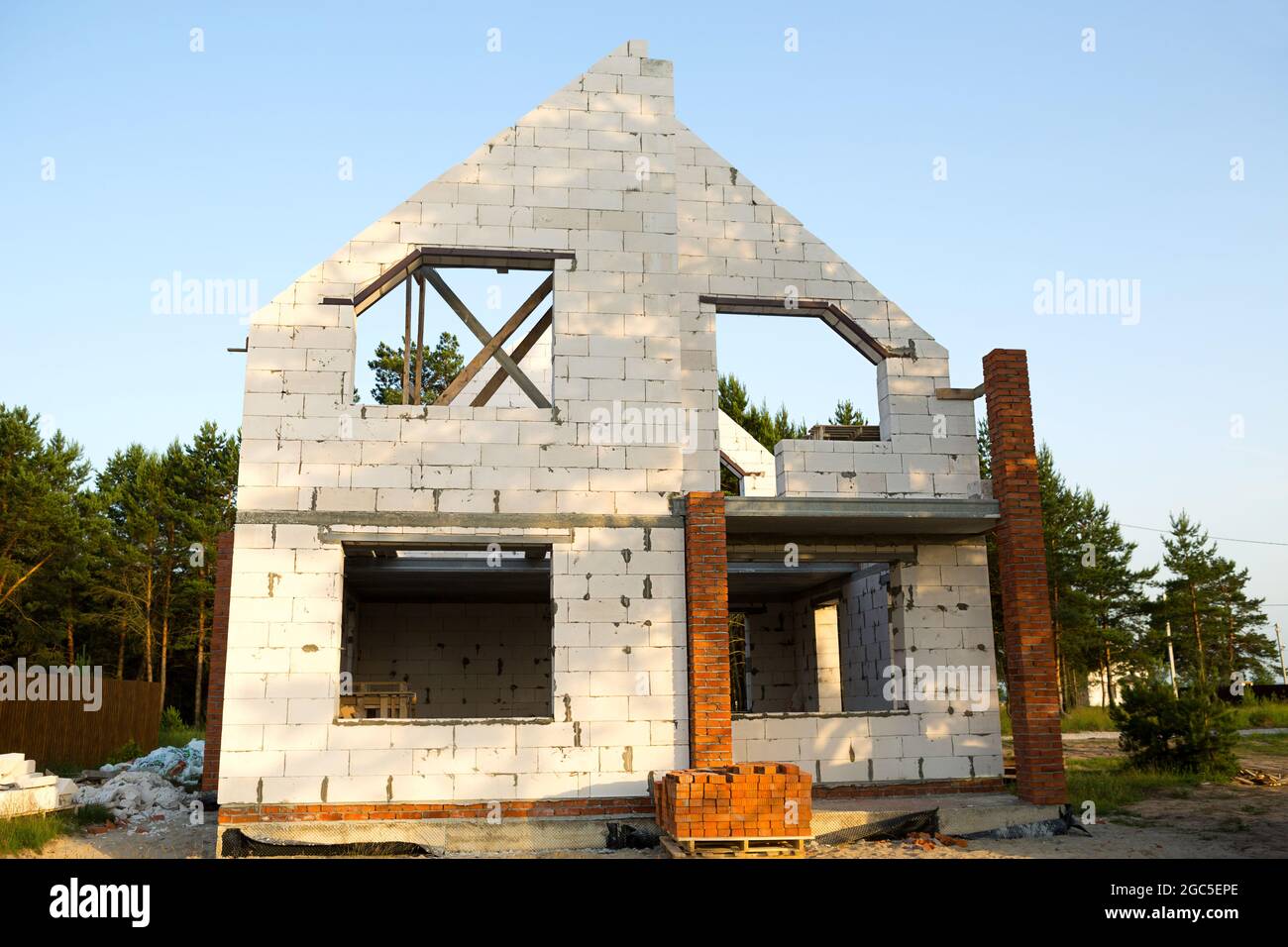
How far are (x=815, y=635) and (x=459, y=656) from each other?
6.48 metres

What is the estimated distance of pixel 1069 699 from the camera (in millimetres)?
42625

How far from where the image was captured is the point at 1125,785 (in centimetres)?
1412

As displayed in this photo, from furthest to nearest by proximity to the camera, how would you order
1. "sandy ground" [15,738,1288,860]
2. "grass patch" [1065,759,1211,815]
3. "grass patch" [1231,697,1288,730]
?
"grass patch" [1231,697,1288,730] < "grass patch" [1065,759,1211,815] < "sandy ground" [15,738,1288,860]

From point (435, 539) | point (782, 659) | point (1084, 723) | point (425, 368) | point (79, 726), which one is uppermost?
point (425, 368)

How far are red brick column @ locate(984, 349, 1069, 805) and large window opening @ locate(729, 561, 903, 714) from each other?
1.54 meters

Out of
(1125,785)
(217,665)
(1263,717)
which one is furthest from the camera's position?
(1263,717)

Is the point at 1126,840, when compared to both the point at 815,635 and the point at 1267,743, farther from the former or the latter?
the point at 1267,743

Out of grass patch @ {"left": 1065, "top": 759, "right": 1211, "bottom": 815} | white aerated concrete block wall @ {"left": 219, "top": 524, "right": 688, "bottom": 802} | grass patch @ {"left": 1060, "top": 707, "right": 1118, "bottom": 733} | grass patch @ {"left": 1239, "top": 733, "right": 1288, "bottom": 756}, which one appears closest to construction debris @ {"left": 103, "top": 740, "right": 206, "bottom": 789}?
white aerated concrete block wall @ {"left": 219, "top": 524, "right": 688, "bottom": 802}

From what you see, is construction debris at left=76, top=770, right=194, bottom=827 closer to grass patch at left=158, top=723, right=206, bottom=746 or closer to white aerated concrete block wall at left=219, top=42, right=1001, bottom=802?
white aerated concrete block wall at left=219, top=42, right=1001, bottom=802

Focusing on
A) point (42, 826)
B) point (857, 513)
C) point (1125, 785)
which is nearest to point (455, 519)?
point (857, 513)

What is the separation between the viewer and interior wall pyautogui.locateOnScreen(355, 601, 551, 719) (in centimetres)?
1780

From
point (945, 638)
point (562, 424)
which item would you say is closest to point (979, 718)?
point (945, 638)
